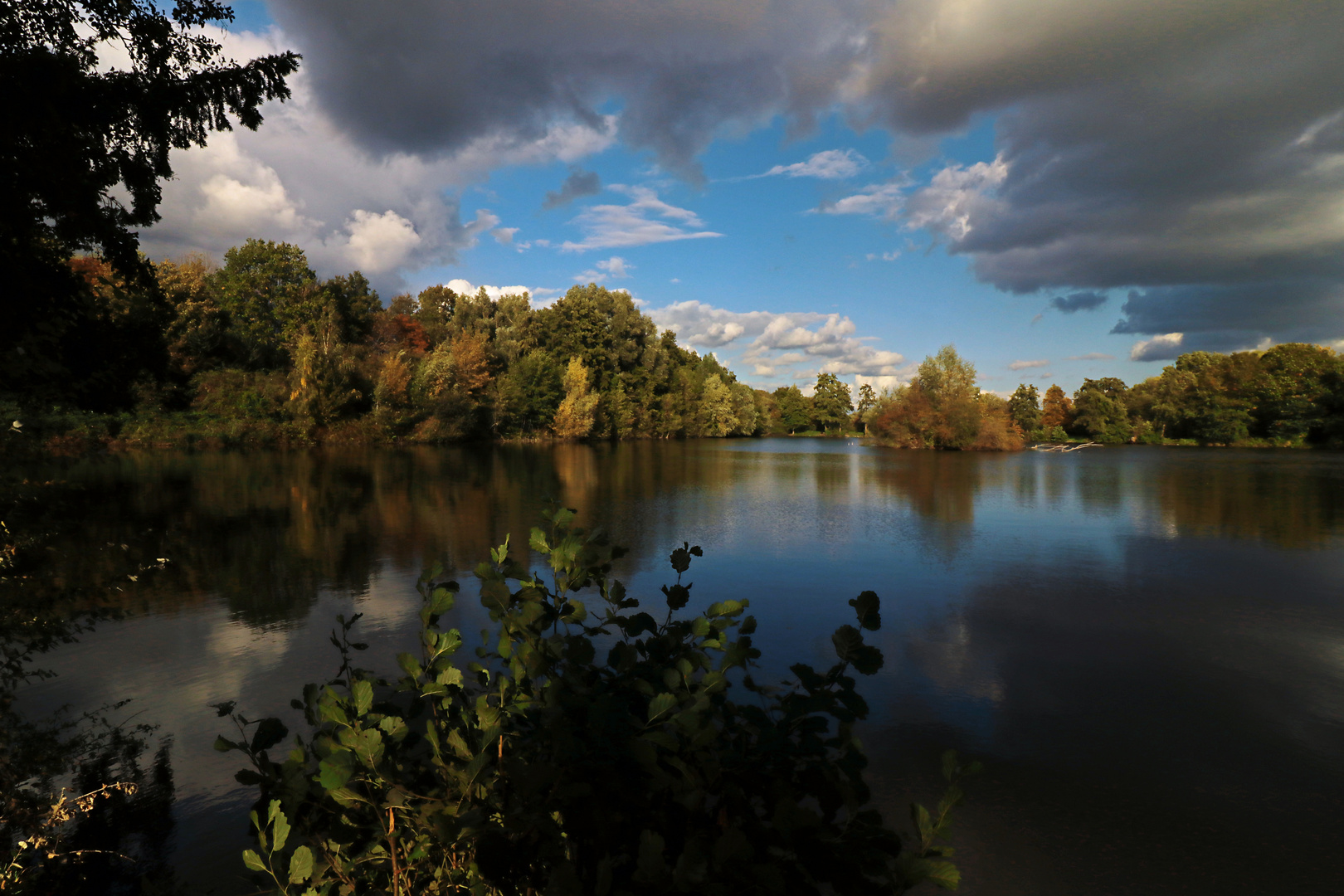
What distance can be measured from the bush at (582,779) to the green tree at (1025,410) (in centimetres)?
9263

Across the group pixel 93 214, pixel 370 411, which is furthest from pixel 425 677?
pixel 370 411

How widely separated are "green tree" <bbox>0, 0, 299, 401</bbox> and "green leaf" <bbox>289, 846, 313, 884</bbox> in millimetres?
3838

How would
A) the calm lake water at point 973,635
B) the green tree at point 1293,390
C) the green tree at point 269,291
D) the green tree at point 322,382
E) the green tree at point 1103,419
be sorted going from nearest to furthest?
the calm lake water at point 973,635
the green tree at point 322,382
the green tree at point 269,291
the green tree at point 1293,390
the green tree at point 1103,419

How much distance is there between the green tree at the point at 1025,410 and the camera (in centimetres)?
8681

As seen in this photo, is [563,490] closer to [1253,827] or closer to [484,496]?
[484,496]

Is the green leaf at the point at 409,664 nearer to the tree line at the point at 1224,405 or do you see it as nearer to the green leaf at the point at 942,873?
the green leaf at the point at 942,873

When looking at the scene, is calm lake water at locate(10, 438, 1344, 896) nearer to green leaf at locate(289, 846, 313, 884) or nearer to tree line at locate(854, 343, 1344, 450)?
green leaf at locate(289, 846, 313, 884)

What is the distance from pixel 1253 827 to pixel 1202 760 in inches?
33.3

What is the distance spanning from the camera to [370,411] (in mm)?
44500

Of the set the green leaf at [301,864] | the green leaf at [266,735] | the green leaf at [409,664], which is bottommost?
the green leaf at [301,864]

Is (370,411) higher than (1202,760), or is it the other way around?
(370,411)

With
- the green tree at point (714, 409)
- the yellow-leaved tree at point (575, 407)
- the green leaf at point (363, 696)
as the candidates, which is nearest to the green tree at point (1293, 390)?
the green tree at point (714, 409)

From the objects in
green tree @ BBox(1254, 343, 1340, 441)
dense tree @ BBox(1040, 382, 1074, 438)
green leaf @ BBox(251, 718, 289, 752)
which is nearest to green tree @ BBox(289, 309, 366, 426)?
green leaf @ BBox(251, 718, 289, 752)

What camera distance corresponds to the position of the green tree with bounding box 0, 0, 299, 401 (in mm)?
4531
